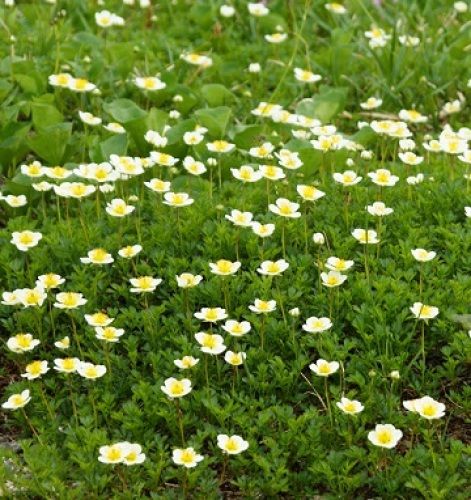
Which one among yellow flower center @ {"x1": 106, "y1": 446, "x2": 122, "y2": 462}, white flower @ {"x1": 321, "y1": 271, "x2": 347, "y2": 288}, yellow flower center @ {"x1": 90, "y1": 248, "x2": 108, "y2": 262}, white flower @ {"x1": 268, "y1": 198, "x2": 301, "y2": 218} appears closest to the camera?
yellow flower center @ {"x1": 106, "y1": 446, "x2": 122, "y2": 462}

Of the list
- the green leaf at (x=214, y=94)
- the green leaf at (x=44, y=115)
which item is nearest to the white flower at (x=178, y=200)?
the green leaf at (x=44, y=115)

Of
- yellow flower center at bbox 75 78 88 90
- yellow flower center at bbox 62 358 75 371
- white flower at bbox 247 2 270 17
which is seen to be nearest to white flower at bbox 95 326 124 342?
yellow flower center at bbox 62 358 75 371

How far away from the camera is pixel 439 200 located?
14.1 ft

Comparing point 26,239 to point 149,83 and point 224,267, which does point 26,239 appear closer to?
point 224,267

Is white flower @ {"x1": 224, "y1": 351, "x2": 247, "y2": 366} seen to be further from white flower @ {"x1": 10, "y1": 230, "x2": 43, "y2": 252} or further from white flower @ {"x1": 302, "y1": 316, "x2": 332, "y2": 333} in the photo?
white flower @ {"x1": 10, "y1": 230, "x2": 43, "y2": 252}

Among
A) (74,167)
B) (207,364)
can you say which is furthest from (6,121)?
(207,364)

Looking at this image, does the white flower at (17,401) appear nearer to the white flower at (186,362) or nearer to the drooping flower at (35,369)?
the drooping flower at (35,369)

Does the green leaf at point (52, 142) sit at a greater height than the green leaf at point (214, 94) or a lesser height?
greater

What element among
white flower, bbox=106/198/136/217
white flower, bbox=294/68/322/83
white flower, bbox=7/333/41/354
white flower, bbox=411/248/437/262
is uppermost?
white flower, bbox=411/248/437/262

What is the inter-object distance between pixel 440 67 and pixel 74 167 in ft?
7.15

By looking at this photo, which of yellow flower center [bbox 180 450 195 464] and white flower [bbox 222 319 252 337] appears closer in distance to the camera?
yellow flower center [bbox 180 450 195 464]

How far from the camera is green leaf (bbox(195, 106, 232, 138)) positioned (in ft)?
15.9

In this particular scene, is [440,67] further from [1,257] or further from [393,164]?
[1,257]

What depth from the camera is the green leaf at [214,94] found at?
5.43m
